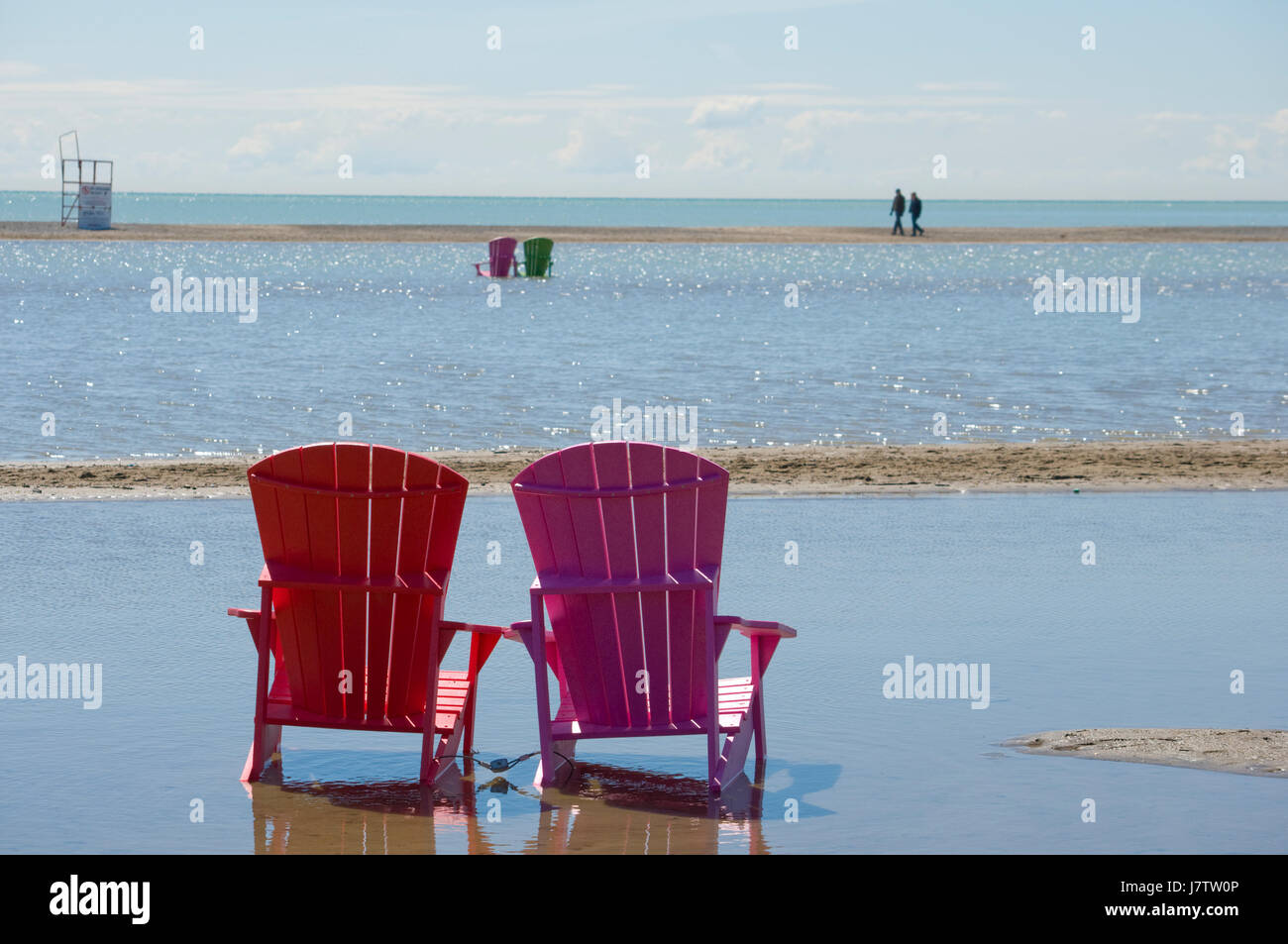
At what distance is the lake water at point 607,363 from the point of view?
16188mm

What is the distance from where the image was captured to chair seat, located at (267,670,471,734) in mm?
5270

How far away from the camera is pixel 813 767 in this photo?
17.7ft

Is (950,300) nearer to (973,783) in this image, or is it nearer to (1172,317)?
(1172,317)

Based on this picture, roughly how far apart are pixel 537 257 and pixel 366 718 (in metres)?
42.1

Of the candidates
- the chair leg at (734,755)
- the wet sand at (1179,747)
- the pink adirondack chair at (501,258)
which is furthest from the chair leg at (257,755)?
the pink adirondack chair at (501,258)

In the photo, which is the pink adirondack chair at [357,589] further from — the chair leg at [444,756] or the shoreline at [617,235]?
the shoreline at [617,235]

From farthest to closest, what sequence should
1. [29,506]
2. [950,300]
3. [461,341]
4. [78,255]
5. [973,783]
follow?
[78,255], [950,300], [461,341], [29,506], [973,783]

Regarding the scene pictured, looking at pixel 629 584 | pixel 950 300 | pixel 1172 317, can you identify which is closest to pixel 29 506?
pixel 629 584

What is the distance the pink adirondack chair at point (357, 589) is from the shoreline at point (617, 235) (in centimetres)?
6633
